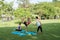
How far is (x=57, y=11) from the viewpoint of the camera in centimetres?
6316

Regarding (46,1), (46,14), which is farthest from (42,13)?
(46,1)

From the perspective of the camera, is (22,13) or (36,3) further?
(36,3)

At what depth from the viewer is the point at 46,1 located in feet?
206

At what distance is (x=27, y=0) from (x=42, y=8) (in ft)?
29.2

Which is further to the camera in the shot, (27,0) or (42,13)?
(42,13)

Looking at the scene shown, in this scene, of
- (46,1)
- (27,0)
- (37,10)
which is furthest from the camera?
(46,1)

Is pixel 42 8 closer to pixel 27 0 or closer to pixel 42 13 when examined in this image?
pixel 42 13

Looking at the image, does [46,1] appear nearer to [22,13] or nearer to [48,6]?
[48,6]

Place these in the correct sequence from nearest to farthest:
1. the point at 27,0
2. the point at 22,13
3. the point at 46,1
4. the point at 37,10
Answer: the point at 22,13
the point at 27,0
the point at 37,10
the point at 46,1

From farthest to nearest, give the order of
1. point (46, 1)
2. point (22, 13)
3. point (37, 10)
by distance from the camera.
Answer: point (46, 1) < point (37, 10) < point (22, 13)

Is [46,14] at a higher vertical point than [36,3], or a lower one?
lower

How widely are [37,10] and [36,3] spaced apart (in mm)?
3852

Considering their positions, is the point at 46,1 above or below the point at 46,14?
above

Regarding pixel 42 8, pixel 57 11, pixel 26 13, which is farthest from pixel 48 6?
pixel 26 13
